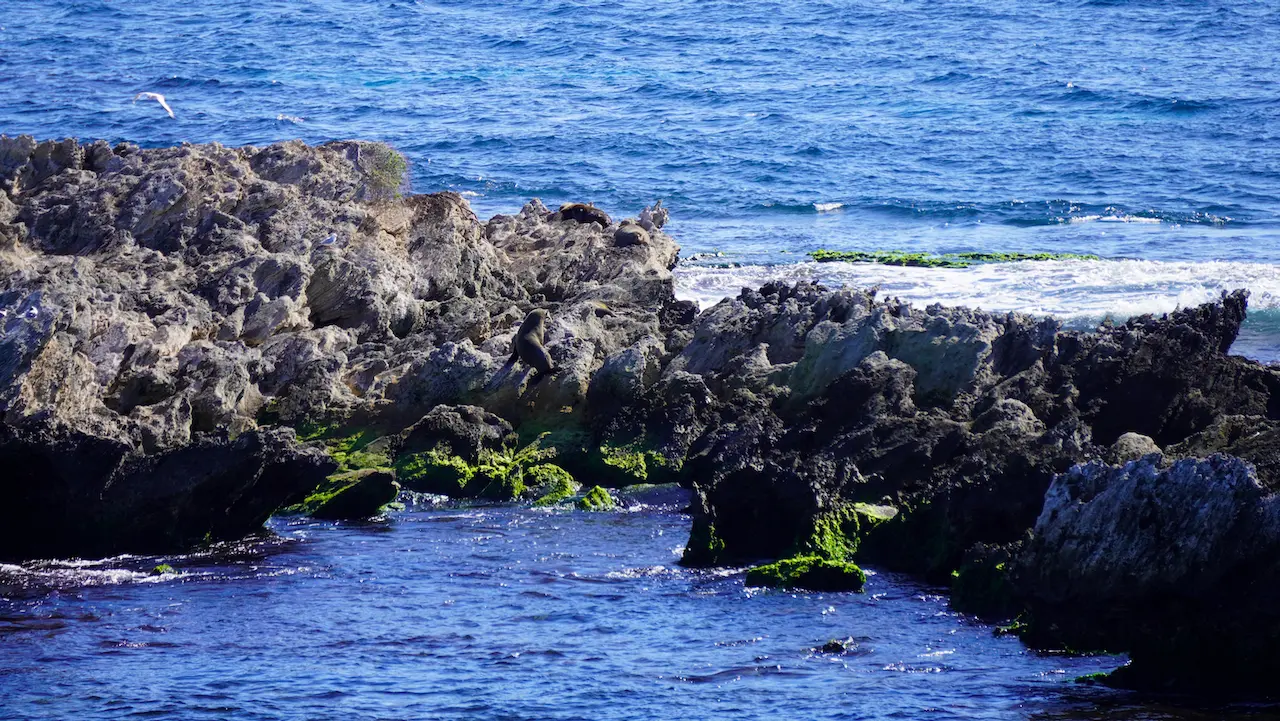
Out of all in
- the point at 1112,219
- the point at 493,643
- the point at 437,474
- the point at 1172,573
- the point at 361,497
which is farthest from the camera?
the point at 1112,219

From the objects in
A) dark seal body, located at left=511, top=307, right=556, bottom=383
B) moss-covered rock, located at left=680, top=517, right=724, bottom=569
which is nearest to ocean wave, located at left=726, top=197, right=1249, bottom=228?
dark seal body, located at left=511, top=307, right=556, bottom=383

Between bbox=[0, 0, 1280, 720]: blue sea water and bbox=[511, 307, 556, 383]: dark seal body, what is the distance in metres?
2.55

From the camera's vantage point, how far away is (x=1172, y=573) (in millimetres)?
9828

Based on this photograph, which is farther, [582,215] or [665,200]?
[665,200]

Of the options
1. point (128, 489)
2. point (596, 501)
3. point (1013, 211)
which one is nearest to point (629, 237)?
point (596, 501)

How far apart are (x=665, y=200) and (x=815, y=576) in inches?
892

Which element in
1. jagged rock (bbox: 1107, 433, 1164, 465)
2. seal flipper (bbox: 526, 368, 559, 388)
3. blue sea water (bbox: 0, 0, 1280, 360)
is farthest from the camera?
blue sea water (bbox: 0, 0, 1280, 360)

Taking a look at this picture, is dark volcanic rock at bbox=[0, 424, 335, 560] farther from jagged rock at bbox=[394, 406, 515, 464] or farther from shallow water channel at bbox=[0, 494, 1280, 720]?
jagged rock at bbox=[394, 406, 515, 464]

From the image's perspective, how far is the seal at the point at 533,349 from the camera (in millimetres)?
17156

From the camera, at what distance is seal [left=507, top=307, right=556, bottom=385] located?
1716cm

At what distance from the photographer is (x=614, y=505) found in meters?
15.2

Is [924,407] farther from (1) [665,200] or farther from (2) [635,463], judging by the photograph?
(1) [665,200]

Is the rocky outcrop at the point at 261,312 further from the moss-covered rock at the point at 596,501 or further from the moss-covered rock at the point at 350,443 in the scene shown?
the moss-covered rock at the point at 596,501

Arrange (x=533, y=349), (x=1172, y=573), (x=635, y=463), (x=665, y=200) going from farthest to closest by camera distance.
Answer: (x=665, y=200) < (x=533, y=349) < (x=635, y=463) < (x=1172, y=573)
